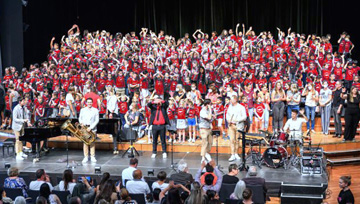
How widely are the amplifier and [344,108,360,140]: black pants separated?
273cm

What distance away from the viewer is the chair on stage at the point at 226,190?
28.8 ft

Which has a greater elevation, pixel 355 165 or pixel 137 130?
pixel 137 130

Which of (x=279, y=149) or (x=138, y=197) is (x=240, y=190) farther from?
(x=279, y=149)

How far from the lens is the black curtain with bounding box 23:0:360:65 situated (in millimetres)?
22656

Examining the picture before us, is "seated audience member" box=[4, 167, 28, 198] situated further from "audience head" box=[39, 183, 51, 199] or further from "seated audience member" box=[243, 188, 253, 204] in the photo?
"seated audience member" box=[243, 188, 253, 204]

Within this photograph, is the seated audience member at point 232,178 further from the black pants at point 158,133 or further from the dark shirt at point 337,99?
the dark shirt at point 337,99

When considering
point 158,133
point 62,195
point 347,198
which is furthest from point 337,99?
point 62,195

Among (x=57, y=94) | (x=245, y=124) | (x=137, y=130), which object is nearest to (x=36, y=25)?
(x=57, y=94)

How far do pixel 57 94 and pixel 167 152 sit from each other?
13.1 feet

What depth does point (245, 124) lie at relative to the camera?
472 inches

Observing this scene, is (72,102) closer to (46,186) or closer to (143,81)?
(143,81)

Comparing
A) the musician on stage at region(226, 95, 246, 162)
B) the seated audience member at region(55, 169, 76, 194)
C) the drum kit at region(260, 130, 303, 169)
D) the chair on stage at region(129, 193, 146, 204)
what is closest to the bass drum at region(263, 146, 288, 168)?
the drum kit at region(260, 130, 303, 169)

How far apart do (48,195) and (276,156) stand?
5664 millimetres

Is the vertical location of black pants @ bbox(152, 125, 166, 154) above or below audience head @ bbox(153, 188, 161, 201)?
above
